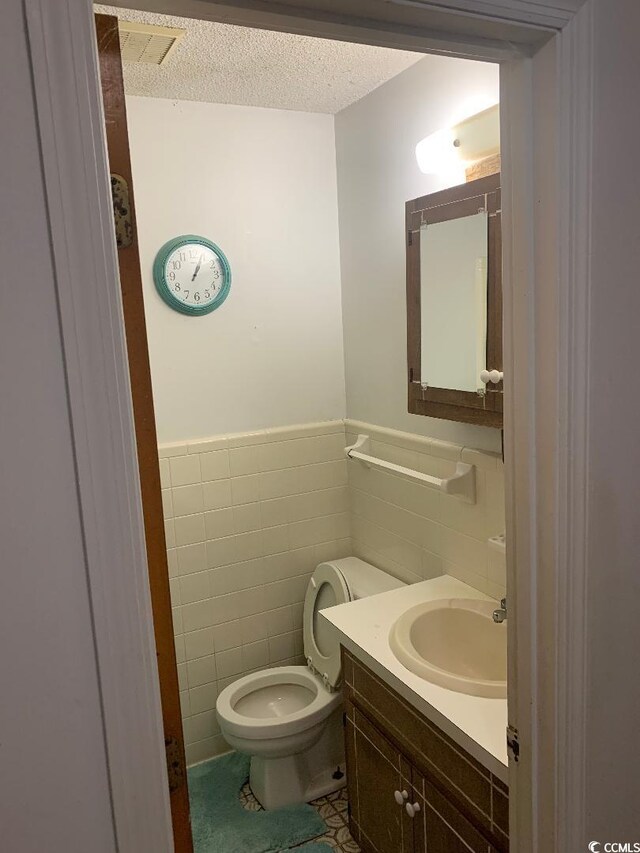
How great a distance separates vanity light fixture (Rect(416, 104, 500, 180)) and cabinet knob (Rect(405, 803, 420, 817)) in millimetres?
1700

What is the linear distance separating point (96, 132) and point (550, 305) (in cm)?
63

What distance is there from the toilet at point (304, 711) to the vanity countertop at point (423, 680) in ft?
0.96

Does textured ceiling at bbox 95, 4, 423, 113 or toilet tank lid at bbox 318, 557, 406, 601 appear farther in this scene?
toilet tank lid at bbox 318, 557, 406, 601

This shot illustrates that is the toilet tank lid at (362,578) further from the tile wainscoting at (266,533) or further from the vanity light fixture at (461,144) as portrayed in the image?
the vanity light fixture at (461,144)

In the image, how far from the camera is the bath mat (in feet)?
6.93

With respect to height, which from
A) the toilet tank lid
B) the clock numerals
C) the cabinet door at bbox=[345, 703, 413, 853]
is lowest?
the cabinet door at bbox=[345, 703, 413, 853]

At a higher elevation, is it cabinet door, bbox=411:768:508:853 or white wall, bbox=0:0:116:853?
white wall, bbox=0:0:116:853

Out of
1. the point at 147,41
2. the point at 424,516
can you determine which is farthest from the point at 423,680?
the point at 147,41

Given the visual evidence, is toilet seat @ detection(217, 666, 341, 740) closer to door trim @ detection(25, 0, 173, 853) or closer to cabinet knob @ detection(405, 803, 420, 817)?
cabinet knob @ detection(405, 803, 420, 817)

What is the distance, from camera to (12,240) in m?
0.60

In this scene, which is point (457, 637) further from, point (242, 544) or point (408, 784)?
point (242, 544)

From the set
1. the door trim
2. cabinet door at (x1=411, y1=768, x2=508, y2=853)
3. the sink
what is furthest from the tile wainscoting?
the door trim

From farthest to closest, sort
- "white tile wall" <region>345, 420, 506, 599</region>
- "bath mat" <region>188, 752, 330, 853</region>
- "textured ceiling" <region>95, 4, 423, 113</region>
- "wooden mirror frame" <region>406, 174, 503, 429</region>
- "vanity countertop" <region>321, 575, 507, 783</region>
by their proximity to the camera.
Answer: "bath mat" <region>188, 752, 330, 853</region> → "white tile wall" <region>345, 420, 506, 599</region> → "textured ceiling" <region>95, 4, 423, 113</region> → "wooden mirror frame" <region>406, 174, 503, 429</region> → "vanity countertop" <region>321, 575, 507, 783</region>

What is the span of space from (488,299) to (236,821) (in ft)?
6.34
